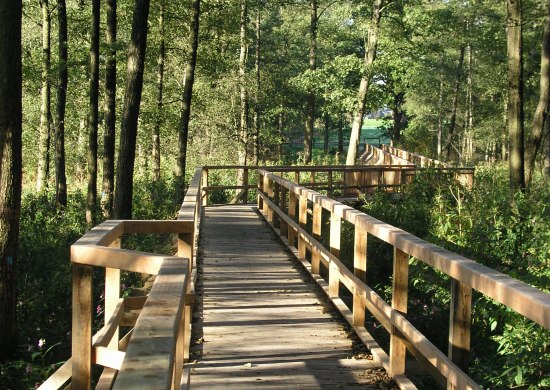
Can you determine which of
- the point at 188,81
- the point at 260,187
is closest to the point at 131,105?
the point at 260,187

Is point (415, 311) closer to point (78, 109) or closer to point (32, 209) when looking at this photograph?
point (32, 209)

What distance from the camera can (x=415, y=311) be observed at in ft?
29.9

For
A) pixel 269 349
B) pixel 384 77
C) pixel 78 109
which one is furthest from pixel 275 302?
pixel 384 77

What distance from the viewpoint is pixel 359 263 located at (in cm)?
628

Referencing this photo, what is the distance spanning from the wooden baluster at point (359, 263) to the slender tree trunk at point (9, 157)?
438 cm

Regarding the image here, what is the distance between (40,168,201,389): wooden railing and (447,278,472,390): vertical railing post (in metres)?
1.51

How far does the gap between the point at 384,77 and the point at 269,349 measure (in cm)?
3517

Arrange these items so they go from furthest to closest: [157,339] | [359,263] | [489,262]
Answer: [489,262], [359,263], [157,339]

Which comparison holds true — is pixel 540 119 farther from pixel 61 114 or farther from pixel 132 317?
pixel 132 317

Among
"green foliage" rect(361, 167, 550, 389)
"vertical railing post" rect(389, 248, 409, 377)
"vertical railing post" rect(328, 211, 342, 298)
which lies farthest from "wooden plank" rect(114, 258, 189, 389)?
"vertical railing post" rect(328, 211, 342, 298)

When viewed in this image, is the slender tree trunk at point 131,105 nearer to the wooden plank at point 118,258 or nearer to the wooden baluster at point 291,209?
the wooden baluster at point 291,209

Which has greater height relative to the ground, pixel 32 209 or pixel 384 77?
pixel 384 77

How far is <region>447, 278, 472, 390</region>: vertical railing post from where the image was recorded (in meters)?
3.86

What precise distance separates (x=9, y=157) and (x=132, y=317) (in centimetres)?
433
